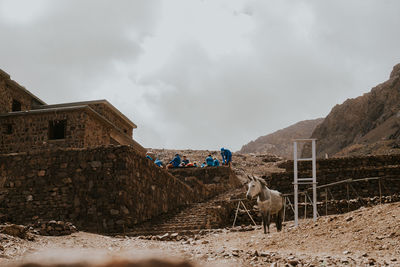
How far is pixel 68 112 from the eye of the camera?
23984 millimetres

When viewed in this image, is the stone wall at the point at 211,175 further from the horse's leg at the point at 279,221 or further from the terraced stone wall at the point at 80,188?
the horse's leg at the point at 279,221

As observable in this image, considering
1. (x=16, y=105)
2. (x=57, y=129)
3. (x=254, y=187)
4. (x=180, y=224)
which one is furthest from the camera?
(x=16, y=105)

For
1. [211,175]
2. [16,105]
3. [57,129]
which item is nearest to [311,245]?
[57,129]

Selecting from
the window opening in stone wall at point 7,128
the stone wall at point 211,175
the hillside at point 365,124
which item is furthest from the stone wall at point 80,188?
the hillside at point 365,124

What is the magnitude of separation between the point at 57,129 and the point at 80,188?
8.25 metres

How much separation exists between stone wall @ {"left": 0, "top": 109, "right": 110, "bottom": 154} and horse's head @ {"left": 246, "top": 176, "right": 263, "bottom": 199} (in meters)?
12.4

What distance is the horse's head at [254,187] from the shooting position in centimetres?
1270

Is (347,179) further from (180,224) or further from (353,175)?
(180,224)

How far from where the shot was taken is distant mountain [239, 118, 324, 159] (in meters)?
95.7

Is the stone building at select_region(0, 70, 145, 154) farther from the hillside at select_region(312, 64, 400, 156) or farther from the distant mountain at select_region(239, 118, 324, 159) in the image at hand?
the distant mountain at select_region(239, 118, 324, 159)

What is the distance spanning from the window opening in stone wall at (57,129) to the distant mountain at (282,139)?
72.0 meters

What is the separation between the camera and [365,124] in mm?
56562

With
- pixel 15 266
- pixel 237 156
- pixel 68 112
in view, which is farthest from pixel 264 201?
pixel 237 156

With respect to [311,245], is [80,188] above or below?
above
